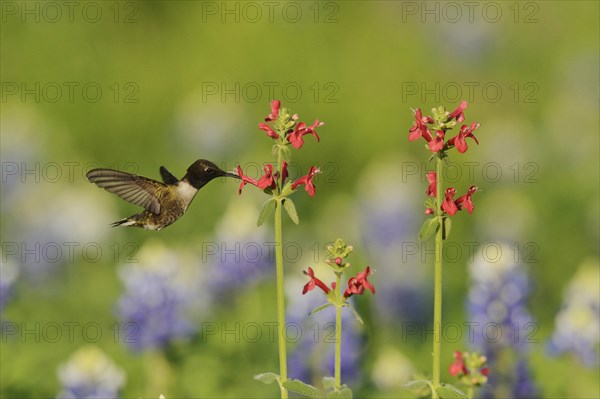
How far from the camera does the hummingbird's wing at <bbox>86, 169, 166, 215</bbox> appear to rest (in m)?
2.58

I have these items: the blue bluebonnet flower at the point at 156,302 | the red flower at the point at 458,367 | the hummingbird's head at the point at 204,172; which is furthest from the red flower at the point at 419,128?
the blue bluebonnet flower at the point at 156,302

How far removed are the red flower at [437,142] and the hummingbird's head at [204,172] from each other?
44cm

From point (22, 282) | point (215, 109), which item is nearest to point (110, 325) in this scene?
point (22, 282)

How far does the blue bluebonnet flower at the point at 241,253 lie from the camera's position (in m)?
4.75

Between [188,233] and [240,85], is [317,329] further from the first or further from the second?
[240,85]

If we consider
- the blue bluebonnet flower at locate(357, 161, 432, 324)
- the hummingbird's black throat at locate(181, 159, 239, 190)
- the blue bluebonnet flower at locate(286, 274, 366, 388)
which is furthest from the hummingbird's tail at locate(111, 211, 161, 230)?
the blue bluebonnet flower at locate(357, 161, 432, 324)

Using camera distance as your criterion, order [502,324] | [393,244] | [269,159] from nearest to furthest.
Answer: [502,324] → [393,244] → [269,159]

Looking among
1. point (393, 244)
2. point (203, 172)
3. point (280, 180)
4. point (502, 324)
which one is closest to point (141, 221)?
point (203, 172)

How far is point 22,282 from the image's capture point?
574 cm

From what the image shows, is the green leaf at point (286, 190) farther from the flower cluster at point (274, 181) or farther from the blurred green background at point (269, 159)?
the blurred green background at point (269, 159)

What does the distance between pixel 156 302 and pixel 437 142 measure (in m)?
2.30

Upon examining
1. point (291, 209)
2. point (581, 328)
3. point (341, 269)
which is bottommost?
point (581, 328)

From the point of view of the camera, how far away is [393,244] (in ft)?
20.9

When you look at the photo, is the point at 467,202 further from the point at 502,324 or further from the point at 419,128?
the point at 502,324
